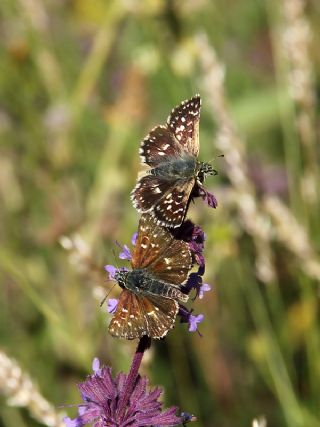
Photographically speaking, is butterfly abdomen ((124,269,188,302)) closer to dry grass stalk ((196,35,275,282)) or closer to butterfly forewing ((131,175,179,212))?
butterfly forewing ((131,175,179,212))

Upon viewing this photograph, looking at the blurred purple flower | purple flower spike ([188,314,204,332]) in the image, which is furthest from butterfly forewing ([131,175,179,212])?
the blurred purple flower

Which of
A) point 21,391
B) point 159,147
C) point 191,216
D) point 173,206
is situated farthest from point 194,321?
point 191,216

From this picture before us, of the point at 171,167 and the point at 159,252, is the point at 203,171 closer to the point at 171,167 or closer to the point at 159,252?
the point at 171,167

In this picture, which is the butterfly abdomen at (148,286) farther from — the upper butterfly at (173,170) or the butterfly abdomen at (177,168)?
the butterfly abdomen at (177,168)

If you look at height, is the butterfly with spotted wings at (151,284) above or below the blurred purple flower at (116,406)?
above

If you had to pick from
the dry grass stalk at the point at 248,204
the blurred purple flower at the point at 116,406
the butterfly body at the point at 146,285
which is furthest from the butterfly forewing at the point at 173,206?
the dry grass stalk at the point at 248,204

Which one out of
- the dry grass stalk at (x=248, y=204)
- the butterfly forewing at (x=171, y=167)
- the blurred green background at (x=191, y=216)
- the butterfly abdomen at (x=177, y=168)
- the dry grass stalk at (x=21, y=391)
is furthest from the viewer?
the blurred green background at (x=191, y=216)
